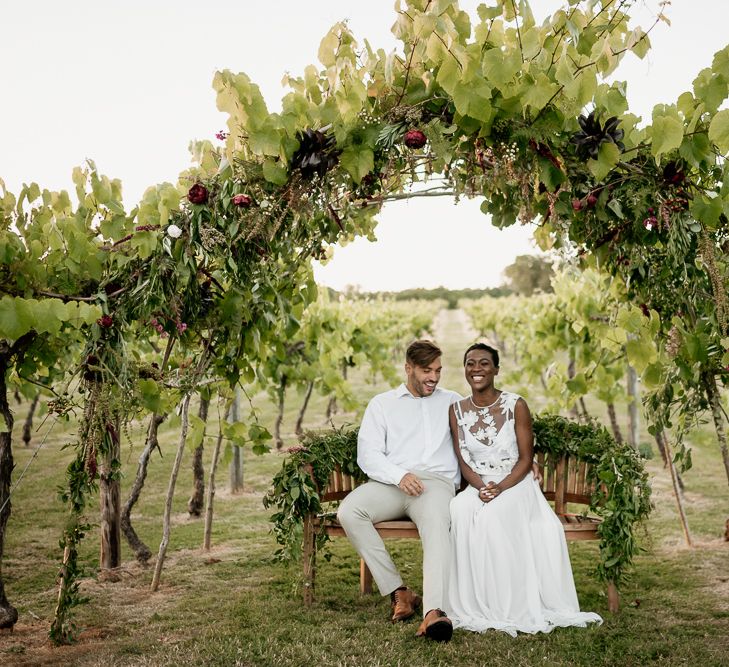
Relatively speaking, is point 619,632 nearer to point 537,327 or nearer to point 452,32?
point 452,32

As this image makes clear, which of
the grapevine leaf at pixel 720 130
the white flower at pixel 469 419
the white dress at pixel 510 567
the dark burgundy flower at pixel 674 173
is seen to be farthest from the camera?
the white flower at pixel 469 419

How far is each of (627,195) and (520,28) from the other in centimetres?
Result: 83

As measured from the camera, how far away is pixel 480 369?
13.3ft

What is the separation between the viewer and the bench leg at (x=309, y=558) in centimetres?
401

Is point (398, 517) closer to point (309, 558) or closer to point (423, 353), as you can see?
point (309, 558)

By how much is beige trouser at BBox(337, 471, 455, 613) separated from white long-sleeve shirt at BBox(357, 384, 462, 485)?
95 mm

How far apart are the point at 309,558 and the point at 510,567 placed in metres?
1.08

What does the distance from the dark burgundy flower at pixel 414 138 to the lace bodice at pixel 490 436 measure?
1.58 m

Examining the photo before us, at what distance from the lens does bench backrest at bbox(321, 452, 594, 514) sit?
4184 millimetres

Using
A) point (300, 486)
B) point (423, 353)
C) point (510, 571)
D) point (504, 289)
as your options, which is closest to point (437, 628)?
point (510, 571)

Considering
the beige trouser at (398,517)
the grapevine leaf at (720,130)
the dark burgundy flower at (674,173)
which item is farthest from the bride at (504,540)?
the grapevine leaf at (720,130)

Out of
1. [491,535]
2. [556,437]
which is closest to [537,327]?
[556,437]

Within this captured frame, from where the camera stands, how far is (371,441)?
164 inches

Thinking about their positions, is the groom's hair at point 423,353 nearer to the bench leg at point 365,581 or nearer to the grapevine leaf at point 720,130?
the bench leg at point 365,581
